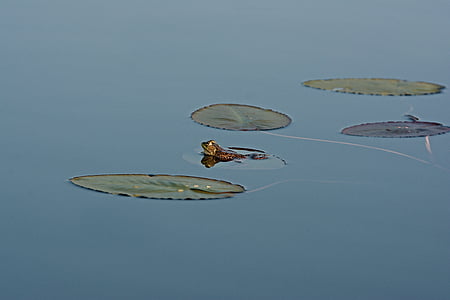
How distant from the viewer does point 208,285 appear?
412 cm

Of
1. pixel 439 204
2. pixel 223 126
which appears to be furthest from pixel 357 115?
pixel 439 204

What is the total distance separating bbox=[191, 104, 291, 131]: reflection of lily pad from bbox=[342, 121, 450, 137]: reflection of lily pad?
0.65 m

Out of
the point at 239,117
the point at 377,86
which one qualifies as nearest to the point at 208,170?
the point at 239,117

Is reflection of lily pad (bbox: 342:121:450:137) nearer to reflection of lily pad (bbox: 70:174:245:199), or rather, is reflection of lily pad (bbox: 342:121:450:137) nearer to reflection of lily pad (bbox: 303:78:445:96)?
reflection of lily pad (bbox: 303:78:445:96)

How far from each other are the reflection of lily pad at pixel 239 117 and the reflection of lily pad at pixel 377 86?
1.31 metres

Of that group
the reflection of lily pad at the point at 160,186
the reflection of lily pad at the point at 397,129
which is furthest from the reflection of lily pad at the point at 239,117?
the reflection of lily pad at the point at 160,186

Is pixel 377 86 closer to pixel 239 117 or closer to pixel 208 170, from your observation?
pixel 239 117

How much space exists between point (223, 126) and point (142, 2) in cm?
684

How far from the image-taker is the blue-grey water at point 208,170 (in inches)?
168

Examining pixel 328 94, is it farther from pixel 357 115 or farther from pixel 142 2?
pixel 142 2

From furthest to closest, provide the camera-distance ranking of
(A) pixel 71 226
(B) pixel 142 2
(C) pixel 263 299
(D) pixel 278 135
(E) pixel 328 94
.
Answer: (B) pixel 142 2, (E) pixel 328 94, (D) pixel 278 135, (A) pixel 71 226, (C) pixel 263 299

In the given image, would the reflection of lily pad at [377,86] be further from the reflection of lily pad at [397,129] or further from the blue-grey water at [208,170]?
the reflection of lily pad at [397,129]

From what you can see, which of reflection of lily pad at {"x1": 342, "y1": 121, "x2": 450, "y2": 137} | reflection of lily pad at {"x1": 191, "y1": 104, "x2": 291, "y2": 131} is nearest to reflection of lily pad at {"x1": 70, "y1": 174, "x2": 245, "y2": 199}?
reflection of lily pad at {"x1": 191, "y1": 104, "x2": 291, "y2": 131}

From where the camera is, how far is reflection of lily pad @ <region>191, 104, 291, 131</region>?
6879 mm
